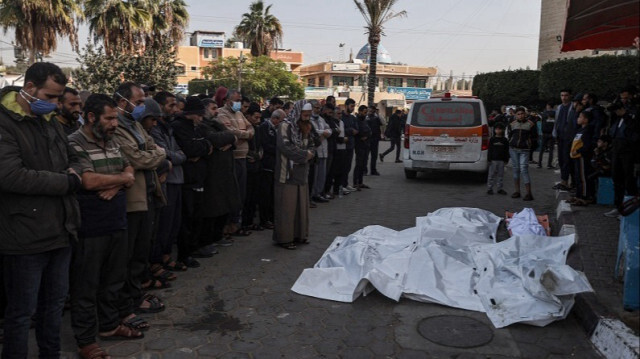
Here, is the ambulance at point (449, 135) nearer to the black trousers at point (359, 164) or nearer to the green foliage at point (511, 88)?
the black trousers at point (359, 164)

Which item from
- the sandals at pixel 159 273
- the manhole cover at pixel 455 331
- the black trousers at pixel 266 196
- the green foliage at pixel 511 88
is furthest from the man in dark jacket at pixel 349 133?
the green foliage at pixel 511 88

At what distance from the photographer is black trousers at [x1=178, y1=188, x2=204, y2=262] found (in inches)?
221

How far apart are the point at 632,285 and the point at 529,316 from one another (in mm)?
792

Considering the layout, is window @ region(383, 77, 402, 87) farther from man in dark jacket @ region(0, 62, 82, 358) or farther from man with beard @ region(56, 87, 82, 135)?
man in dark jacket @ region(0, 62, 82, 358)

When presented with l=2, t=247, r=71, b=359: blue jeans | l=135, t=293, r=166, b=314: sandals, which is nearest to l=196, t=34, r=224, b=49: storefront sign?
l=135, t=293, r=166, b=314: sandals

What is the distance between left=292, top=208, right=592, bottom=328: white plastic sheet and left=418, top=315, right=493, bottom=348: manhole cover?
0.19 m

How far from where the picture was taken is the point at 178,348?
371 cm

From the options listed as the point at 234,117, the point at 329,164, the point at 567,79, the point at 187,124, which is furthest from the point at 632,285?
the point at 567,79

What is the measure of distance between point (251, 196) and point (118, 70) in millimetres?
15324

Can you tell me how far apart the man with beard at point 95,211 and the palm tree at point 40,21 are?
730 inches

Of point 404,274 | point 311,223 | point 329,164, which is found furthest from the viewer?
point 329,164

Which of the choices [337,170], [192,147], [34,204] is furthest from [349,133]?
[34,204]

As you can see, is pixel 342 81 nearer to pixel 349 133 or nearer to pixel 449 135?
pixel 449 135

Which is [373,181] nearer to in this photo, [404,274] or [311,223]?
[311,223]
